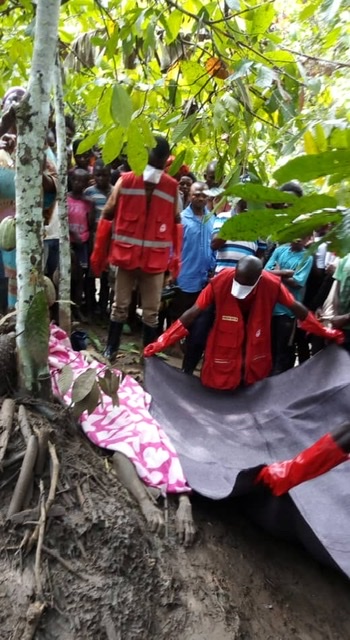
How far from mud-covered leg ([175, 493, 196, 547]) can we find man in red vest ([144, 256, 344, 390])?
1285mm

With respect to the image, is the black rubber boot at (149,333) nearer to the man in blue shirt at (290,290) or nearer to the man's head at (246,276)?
the man's head at (246,276)

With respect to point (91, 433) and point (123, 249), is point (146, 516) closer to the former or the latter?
point (91, 433)

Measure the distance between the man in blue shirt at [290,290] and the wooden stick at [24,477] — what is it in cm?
223

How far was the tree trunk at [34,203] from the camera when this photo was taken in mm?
2307

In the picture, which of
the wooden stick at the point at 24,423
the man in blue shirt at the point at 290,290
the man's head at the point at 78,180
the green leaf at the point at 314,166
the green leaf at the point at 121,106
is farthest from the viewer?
the man's head at the point at 78,180

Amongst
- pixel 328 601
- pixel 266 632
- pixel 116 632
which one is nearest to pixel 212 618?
pixel 266 632

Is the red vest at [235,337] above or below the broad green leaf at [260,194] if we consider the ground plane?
below

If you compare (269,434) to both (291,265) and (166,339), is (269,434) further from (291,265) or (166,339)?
(291,265)

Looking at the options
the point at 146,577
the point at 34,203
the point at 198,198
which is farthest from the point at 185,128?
the point at 198,198

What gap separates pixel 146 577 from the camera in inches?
85.0

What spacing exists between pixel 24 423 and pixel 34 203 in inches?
40.4

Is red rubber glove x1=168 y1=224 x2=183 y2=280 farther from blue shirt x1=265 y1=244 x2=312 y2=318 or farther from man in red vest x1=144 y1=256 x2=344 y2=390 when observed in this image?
blue shirt x1=265 y1=244 x2=312 y2=318

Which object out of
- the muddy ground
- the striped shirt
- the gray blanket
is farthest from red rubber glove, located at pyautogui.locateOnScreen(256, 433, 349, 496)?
the striped shirt

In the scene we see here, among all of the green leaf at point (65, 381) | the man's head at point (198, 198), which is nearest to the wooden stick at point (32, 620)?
the green leaf at point (65, 381)
